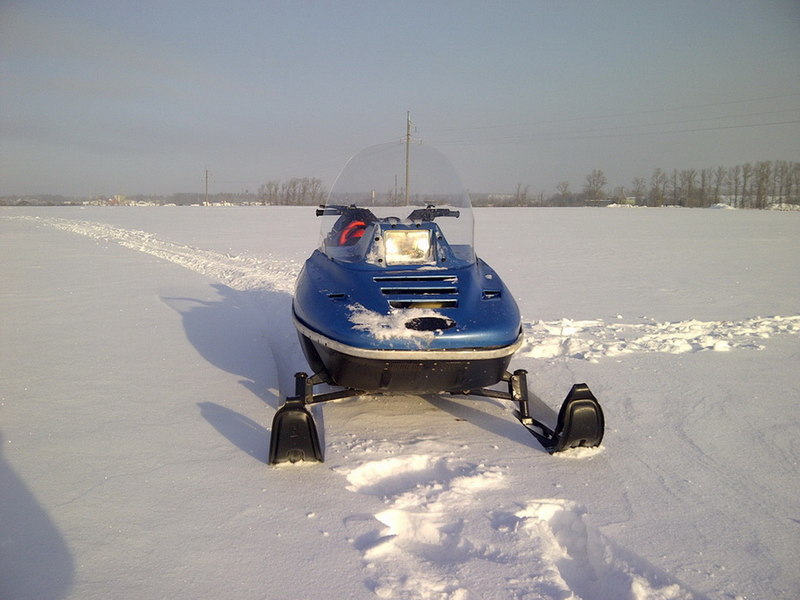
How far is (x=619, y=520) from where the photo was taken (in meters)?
2.62

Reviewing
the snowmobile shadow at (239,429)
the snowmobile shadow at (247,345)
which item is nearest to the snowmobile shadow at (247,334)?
the snowmobile shadow at (247,345)

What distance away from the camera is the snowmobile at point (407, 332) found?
10.5ft

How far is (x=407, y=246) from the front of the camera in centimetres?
397

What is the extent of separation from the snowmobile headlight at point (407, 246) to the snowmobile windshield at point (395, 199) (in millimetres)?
252

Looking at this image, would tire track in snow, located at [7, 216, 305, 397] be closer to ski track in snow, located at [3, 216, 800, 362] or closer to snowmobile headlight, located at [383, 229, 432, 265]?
snowmobile headlight, located at [383, 229, 432, 265]

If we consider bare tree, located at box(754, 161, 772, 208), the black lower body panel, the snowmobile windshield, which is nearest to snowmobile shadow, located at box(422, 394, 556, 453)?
the black lower body panel

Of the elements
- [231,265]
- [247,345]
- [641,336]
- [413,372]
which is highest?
[231,265]

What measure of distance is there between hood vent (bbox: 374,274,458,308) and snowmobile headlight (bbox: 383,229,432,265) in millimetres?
285

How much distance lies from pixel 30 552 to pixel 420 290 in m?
2.33

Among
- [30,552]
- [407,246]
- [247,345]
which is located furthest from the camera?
[247,345]

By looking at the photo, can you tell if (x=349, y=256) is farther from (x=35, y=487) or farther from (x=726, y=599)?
(x=726, y=599)

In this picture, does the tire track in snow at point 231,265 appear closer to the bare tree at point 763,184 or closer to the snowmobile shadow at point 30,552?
the snowmobile shadow at point 30,552

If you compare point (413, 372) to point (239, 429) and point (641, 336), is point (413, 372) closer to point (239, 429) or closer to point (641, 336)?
point (239, 429)

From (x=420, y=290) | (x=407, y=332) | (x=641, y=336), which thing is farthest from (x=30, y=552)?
(x=641, y=336)
